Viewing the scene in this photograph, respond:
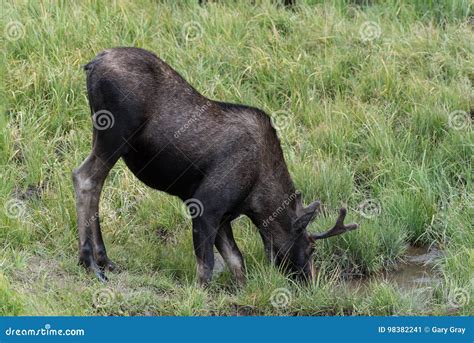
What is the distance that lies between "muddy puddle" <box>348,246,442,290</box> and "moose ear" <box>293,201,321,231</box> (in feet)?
2.75

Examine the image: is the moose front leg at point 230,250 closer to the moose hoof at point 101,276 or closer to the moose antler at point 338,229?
the moose antler at point 338,229

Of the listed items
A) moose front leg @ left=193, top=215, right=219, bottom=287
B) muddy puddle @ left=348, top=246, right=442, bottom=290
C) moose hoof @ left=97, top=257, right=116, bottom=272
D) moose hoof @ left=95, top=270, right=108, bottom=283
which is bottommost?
muddy puddle @ left=348, top=246, right=442, bottom=290

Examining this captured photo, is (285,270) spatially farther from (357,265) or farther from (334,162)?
(334,162)

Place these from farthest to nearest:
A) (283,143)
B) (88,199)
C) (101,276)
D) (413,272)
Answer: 1. (283,143)
2. (413,272)
3. (88,199)
4. (101,276)

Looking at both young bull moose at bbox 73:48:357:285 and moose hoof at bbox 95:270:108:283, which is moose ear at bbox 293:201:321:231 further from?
moose hoof at bbox 95:270:108:283

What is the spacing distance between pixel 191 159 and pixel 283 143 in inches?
97.7

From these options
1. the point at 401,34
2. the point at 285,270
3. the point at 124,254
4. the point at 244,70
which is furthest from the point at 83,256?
the point at 401,34

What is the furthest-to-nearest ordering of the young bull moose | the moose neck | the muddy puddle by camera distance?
the muddy puddle
the moose neck
the young bull moose

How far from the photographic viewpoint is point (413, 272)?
36.4 ft

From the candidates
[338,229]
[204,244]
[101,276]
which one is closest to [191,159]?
[204,244]

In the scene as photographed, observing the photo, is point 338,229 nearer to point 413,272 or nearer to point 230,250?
point 230,250

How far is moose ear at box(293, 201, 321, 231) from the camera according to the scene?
10414 millimetres

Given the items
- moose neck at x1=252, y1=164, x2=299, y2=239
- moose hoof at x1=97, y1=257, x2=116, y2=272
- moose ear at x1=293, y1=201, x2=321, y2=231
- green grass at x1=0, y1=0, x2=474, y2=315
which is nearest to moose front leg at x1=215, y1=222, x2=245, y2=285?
green grass at x1=0, y1=0, x2=474, y2=315

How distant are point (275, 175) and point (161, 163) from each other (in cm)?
110
